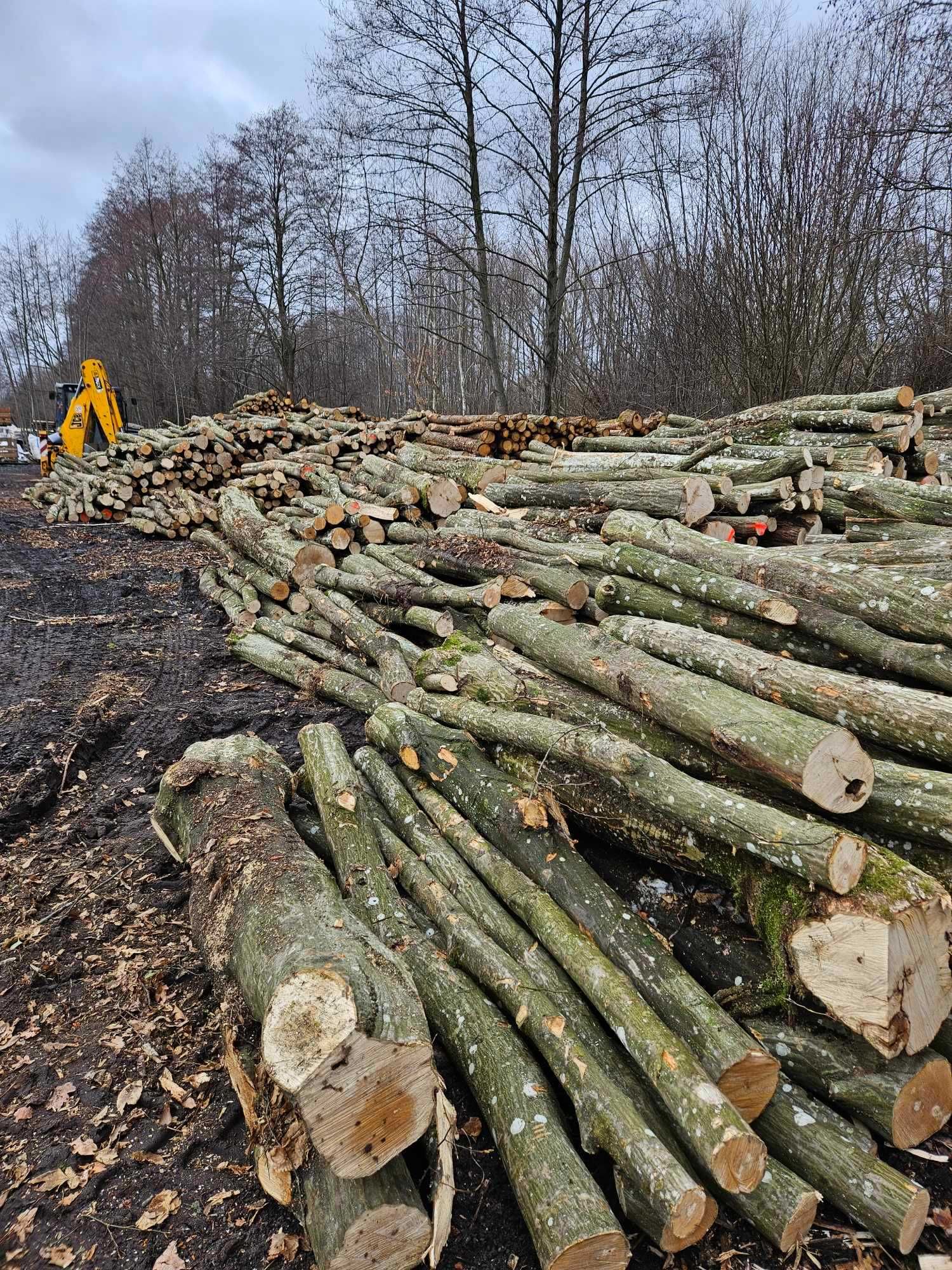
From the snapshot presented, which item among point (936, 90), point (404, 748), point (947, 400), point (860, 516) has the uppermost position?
point (936, 90)

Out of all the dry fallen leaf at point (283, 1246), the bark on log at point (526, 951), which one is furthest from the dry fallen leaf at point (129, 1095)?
the bark on log at point (526, 951)

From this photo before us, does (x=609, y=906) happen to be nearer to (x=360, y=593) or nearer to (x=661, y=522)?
(x=661, y=522)

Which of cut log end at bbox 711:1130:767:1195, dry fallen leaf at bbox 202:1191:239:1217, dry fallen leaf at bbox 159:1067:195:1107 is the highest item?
cut log end at bbox 711:1130:767:1195

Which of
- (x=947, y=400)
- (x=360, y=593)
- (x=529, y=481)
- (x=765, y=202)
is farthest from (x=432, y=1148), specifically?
(x=765, y=202)

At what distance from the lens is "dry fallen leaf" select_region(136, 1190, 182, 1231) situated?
7.27ft

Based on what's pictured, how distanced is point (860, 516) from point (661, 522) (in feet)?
5.91

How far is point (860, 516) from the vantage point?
5.64m

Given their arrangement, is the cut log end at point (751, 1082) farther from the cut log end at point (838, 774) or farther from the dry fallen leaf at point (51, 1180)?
the dry fallen leaf at point (51, 1180)

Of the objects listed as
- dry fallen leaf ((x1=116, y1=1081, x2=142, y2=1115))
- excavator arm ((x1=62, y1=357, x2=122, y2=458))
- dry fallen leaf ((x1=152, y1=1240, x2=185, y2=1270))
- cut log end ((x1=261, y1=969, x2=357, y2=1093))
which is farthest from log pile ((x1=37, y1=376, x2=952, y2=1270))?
excavator arm ((x1=62, y1=357, x2=122, y2=458))

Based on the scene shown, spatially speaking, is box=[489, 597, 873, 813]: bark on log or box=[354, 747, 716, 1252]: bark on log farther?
box=[489, 597, 873, 813]: bark on log

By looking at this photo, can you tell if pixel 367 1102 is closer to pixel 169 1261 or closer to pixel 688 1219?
pixel 169 1261

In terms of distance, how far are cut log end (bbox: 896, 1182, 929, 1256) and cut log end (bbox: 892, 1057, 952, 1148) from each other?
0.23 meters

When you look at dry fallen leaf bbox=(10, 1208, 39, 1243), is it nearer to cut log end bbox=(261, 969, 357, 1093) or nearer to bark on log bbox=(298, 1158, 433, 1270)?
bark on log bbox=(298, 1158, 433, 1270)

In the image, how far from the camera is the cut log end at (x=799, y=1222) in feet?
6.89
